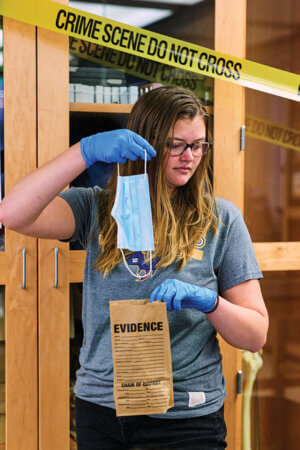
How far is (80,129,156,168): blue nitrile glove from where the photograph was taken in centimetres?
132

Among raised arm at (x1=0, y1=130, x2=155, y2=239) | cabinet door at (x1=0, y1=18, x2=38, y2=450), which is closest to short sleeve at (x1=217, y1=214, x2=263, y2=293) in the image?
raised arm at (x1=0, y1=130, x2=155, y2=239)

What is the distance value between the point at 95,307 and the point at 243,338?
0.41 metres

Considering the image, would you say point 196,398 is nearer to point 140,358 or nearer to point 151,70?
point 140,358

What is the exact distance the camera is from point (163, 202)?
1.47m

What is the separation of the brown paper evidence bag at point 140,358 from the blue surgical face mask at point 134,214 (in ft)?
0.50

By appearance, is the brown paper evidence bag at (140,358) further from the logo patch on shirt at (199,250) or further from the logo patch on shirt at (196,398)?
the logo patch on shirt at (199,250)

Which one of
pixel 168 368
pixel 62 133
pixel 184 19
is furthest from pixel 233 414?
pixel 184 19

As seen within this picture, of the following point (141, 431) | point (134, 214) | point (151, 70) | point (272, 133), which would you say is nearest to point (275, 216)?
point (272, 133)

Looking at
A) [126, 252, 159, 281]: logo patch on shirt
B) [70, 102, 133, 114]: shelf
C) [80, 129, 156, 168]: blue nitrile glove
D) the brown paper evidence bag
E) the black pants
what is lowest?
the black pants

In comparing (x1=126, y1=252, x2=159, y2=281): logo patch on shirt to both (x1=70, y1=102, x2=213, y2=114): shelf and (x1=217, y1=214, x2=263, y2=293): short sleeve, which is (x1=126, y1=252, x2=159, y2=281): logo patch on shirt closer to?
(x1=217, y1=214, x2=263, y2=293): short sleeve

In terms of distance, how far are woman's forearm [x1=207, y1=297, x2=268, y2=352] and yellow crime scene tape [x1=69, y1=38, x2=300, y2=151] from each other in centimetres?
92

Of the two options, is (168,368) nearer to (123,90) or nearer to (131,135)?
(131,135)

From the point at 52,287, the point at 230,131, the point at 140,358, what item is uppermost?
the point at 230,131

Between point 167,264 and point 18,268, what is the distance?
0.64 m
